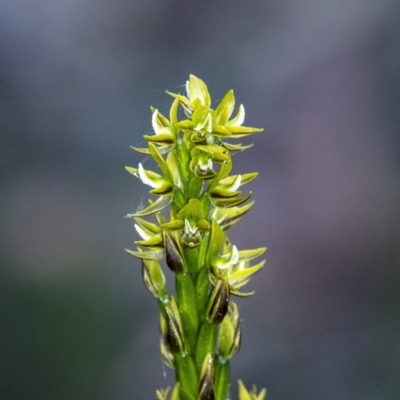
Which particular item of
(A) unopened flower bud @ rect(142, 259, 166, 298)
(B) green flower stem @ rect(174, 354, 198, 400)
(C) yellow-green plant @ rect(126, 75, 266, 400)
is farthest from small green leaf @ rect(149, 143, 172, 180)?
(B) green flower stem @ rect(174, 354, 198, 400)

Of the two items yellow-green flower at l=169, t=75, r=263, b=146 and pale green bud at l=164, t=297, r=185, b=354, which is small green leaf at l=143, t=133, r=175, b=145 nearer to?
yellow-green flower at l=169, t=75, r=263, b=146

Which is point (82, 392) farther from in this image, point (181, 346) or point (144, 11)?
point (144, 11)

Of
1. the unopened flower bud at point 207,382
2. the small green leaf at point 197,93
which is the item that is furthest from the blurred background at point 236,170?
the unopened flower bud at point 207,382

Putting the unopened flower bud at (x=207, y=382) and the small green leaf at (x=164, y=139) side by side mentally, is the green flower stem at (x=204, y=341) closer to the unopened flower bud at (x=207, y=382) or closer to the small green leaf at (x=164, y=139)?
the unopened flower bud at (x=207, y=382)

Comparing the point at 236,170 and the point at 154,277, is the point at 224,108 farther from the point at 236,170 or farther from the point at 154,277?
the point at 236,170

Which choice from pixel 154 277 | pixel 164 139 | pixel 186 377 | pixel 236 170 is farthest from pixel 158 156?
pixel 236 170
